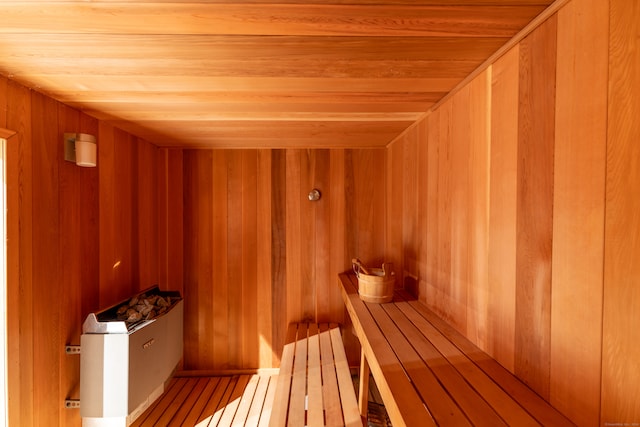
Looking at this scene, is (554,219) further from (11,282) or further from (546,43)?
(11,282)

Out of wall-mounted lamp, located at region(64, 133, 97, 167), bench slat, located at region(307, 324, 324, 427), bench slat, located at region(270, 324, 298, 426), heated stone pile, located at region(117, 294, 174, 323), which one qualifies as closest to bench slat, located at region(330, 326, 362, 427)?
bench slat, located at region(307, 324, 324, 427)

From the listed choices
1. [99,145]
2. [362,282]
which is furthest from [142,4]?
[362,282]

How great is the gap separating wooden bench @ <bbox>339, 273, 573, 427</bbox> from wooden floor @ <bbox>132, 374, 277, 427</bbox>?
1.50 meters

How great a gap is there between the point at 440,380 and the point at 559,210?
0.71 metres

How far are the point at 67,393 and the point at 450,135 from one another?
2745 mm

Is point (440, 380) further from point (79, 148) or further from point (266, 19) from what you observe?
point (79, 148)

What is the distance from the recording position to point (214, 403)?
2.46m

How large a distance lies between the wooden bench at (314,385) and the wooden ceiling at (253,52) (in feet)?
5.98

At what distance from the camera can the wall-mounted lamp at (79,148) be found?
67.3 inches

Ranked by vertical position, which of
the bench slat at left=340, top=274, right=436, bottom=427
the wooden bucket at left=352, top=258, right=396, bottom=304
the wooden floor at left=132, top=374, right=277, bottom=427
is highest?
the wooden bucket at left=352, top=258, right=396, bottom=304

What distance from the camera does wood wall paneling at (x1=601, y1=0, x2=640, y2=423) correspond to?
0.65 metres

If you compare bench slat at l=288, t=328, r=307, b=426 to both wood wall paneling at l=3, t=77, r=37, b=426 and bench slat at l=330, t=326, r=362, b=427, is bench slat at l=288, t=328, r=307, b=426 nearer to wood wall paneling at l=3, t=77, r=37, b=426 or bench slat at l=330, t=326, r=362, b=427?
bench slat at l=330, t=326, r=362, b=427

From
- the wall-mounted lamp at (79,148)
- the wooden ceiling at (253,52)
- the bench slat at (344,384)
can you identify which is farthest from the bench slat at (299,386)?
the wall-mounted lamp at (79,148)

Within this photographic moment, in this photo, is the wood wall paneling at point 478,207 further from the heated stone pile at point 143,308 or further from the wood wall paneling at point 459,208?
the heated stone pile at point 143,308
